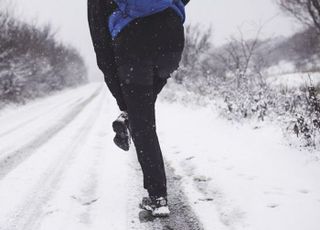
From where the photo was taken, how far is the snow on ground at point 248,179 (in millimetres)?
2145

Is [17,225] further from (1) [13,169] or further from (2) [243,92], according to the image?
(2) [243,92]

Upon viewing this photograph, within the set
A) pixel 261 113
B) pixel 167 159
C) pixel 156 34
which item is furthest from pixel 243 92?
pixel 156 34

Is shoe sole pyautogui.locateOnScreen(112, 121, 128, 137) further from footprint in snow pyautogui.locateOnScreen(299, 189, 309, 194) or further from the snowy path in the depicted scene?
footprint in snow pyautogui.locateOnScreen(299, 189, 309, 194)

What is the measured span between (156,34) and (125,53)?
21 cm

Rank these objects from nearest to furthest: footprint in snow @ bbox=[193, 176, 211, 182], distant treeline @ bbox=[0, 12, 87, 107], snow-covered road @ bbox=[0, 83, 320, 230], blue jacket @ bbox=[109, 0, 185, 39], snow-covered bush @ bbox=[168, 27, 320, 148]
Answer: blue jacket @ bbox=[109, 0, 185, 39]
snow-covered road @ bbox=[0, 83, 320, 230]
footprint in snow @ bbox=[193, 176, 211, 182]
snow-covered bush @ bbox=[168, 27, 320, 148]
distant treeline @ bbox=[0, 12, 87, 107]

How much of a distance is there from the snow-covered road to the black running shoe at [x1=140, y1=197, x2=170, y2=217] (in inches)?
2.0

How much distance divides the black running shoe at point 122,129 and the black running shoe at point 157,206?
405 millimetres

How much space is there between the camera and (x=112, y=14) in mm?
2191

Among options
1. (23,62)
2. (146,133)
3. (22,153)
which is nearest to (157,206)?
(146,133)

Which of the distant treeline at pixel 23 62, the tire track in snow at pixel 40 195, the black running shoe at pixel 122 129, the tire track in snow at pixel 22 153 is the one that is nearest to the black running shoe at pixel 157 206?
the black running shoe at pixel 122 129

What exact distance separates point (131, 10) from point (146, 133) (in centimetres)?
72

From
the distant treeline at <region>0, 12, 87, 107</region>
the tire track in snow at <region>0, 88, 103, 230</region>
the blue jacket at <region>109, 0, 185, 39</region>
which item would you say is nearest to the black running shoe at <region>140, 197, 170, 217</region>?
the tire track in snow at <region>0, 88, 103, 230</region>

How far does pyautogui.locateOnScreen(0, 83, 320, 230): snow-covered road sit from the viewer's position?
2.22m

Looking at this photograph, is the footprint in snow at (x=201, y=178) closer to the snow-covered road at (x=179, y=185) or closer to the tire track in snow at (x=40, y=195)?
the snow-covered road at (x=179, y=185)
